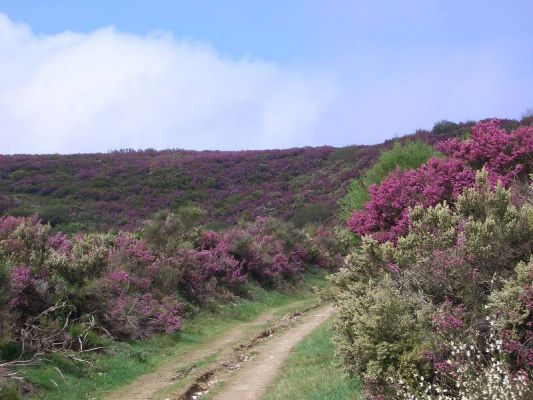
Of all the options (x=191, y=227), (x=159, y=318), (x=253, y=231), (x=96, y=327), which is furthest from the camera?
(x=253, y=231)

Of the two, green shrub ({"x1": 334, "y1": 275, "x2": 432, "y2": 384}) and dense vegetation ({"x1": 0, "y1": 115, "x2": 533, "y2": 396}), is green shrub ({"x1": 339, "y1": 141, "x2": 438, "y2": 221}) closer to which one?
dense vegetation ({"x1": 0, "y1": 115, "x2": 533, "y2": 396})

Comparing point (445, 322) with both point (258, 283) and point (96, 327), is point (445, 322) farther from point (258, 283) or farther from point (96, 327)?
point (258, 283)

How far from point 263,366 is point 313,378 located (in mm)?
2564

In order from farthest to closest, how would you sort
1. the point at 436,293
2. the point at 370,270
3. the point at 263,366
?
the point at 263,366 < the point at 370,270 < the point at 436,293

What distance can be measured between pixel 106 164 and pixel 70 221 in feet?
61.1

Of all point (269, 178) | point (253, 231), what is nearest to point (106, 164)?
point (269, 178)

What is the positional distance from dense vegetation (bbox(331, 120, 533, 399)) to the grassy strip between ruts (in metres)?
4.74

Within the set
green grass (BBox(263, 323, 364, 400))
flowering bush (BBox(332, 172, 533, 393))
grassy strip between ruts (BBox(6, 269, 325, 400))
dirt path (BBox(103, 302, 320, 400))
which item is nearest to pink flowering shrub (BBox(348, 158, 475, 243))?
green grass (BBox(263, 323, 364, 400))

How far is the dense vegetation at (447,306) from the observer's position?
20.1ft

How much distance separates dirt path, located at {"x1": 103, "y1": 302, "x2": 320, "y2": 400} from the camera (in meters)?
10.7

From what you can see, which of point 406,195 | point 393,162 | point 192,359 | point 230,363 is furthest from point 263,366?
point 393,162

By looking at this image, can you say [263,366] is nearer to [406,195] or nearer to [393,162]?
[406,195]

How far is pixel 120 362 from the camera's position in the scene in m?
12.4

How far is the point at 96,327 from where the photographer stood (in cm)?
1350
